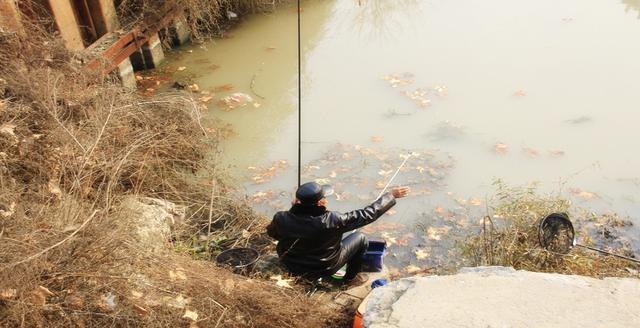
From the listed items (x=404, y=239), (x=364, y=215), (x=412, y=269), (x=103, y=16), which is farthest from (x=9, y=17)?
(x=412, y=269)

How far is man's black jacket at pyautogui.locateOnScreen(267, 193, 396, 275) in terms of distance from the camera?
5.03 metres

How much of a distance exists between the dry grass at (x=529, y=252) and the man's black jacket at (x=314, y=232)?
1.21 metres

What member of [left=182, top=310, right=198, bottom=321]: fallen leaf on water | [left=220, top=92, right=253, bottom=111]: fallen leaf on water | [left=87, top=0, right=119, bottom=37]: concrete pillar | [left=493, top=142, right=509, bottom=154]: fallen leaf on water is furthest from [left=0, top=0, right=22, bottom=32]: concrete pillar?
[left=493, top=142, right=509, bottom=154]: fallen leaf on water

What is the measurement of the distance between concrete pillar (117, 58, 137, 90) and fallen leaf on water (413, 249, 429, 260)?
6.79 m

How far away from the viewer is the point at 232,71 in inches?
470

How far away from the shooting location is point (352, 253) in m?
5.58

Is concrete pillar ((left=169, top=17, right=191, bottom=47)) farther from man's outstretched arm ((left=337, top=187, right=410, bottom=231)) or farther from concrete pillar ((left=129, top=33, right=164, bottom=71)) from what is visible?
man's outstretched arm ((left=337, top=187, right=410, bottom=231))

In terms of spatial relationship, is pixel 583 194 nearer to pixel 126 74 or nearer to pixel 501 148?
pixel 501 148

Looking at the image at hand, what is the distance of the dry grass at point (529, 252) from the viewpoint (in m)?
5.41

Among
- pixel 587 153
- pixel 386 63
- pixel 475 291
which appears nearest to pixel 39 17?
pixel 386 63

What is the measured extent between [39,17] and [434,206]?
720cm

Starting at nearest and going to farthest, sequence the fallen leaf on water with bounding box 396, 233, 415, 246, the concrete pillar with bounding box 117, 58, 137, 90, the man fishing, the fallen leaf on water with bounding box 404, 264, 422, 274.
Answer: the man fishing < the fallen leaf on water with bounding box 404, 264, 422, 274 < the fallen leaf on water with bounding box 396, 233, 415, 246 < the concrete pillar with bounding box 117, 58, 137, 90

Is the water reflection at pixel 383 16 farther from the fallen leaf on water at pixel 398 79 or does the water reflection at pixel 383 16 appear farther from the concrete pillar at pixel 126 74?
the concrete pillar at pixel 126 74

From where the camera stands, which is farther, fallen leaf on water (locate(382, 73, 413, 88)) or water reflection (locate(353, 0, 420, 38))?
water reflection (locate(353, 0, 420, 38))
